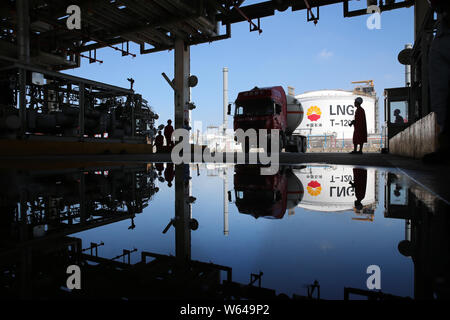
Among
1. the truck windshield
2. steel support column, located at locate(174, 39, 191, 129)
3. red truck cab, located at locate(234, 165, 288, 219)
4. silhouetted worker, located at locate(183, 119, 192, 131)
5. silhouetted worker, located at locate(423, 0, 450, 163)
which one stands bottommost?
red truck cab, located at locate(234, 165, 288, 219)

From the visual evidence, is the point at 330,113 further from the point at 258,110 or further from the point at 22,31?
the point at 22,31

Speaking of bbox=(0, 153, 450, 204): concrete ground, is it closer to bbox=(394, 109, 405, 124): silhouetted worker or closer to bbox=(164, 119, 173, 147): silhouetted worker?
bbox=(394, 109, 405, 124): silhouetted worker

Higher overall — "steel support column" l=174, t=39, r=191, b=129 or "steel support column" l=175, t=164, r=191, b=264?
"steel support column" l=174, t=39, r=191, b=129

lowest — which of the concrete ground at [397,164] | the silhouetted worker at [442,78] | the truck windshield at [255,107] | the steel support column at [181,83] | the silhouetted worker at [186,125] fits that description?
the concrete ground at [397,164]

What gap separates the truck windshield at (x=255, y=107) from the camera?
10.5 meters

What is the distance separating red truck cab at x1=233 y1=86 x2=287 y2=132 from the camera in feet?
34.1

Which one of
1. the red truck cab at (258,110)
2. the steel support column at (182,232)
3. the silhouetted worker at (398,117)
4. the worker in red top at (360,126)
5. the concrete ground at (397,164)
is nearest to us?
the steel support column at (182,232)

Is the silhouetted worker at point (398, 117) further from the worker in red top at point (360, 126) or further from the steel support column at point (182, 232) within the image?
the steel support column at point (182, 232)

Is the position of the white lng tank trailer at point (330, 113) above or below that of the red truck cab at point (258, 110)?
above

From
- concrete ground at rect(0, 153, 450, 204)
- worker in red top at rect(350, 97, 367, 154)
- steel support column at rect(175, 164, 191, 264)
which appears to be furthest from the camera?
worker in red top at rect(350, 97, 367, 154)

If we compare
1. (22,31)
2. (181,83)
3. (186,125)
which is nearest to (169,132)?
(186,125)

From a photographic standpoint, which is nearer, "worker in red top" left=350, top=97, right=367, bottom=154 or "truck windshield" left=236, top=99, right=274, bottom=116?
"worker in red top" left=350, top=97, right=367, bottom=154

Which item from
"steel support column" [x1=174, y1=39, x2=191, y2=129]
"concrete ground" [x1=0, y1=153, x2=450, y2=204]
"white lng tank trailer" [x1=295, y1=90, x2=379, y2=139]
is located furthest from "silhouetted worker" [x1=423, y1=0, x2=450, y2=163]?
"white lng tank trailer" [x1=295, y1=90, x2=379, y2=139]

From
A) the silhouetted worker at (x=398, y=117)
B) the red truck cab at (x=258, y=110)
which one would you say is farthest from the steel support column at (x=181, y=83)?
the silhouetted worker at (x=398, y=117)
